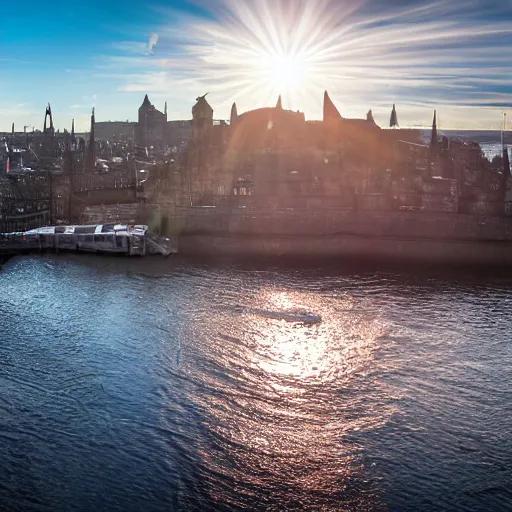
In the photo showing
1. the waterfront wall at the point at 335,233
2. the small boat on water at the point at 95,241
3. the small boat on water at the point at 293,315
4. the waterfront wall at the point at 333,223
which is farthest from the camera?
the waterfront wall at the point at 333,223

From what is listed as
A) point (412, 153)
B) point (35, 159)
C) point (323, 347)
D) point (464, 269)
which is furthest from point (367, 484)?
point (35, 159)

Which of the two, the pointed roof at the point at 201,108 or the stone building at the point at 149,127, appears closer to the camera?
the pointed roof at the point at 201,108

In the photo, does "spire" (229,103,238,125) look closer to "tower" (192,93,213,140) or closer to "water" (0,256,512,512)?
"tower" (192,93,213,140)

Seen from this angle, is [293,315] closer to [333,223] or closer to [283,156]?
[333,223]

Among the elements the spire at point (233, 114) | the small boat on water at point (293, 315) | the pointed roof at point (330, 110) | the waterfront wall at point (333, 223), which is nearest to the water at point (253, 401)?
the small boat on water at point (293, 315)

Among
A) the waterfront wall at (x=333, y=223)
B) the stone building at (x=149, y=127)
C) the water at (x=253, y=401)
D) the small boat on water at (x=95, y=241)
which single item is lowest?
the water at (x=253, y=401)

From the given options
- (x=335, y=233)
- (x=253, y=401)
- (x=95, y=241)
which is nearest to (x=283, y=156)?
(x=335, y=233)

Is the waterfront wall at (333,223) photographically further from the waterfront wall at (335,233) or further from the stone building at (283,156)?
the stone building at (283,156)
